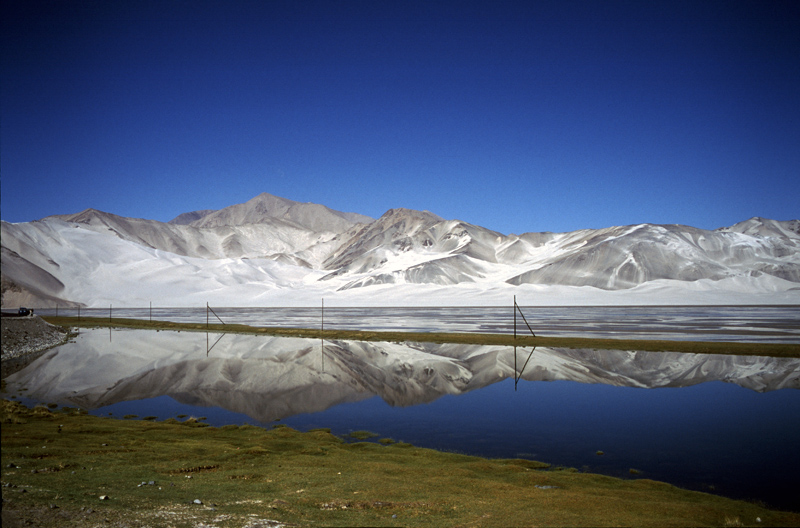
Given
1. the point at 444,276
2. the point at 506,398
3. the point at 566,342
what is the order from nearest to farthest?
the point at 506,398 < the point at 566,342 < the point at 444,276

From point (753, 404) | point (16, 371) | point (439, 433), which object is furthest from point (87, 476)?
point (16, 371)

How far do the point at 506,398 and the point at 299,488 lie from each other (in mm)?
13860

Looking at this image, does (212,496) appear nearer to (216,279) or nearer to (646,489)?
(646,489)

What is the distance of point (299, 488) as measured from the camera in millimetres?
10164

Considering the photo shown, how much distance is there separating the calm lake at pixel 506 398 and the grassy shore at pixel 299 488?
2.26 meters

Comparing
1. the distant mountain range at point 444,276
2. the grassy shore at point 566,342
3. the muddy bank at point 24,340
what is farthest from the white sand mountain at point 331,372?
the distant mountain range at point 444,276

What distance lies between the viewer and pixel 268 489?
10070 mm

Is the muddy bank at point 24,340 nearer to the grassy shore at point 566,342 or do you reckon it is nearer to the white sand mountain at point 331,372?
the white sand mountain at point 331,372

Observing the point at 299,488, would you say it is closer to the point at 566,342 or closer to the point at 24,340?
the point at 566,342

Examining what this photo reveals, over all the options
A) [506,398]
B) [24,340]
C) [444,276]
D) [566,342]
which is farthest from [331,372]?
[444,276]

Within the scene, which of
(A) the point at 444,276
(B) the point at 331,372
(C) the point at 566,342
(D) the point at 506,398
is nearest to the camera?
(D) the point at 506,398

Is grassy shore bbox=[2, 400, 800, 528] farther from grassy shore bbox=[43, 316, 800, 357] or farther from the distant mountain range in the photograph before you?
the distant mountain range

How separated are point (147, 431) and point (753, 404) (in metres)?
20.8

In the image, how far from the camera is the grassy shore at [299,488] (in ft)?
26.9
